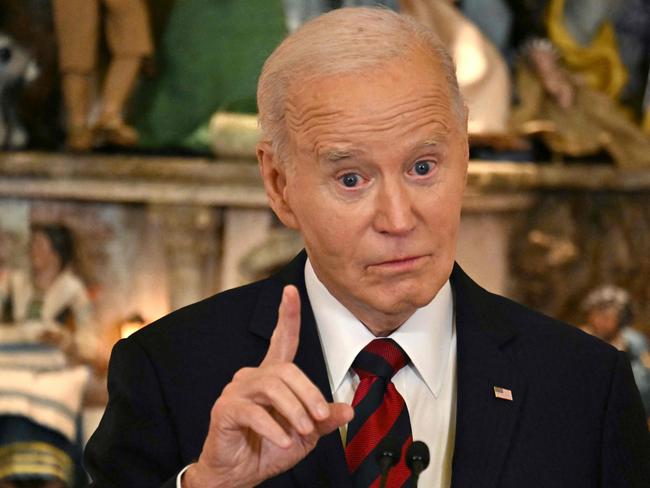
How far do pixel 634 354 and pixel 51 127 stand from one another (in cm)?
318

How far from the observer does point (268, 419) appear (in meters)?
2.16

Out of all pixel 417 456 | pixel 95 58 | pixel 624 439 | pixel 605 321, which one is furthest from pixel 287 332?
pixel 605 321

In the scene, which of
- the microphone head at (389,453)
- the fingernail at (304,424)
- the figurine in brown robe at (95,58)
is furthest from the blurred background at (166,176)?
the fingernail at (304,424)

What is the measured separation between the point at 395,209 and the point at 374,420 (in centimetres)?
39

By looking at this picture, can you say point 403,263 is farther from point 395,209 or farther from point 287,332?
point 287,332

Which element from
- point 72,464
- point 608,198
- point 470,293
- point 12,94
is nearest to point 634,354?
point 608,198

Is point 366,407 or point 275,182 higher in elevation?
point 275,182

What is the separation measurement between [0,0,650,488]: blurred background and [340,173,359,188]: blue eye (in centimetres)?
441

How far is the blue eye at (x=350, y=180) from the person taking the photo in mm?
2477

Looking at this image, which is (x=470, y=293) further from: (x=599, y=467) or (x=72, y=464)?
(x=72, y=464)

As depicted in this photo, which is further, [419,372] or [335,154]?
[419,372]

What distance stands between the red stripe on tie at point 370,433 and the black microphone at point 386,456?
15 centimetres

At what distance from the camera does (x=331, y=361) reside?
2.66 m

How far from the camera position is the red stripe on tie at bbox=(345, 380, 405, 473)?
8.32 ft
